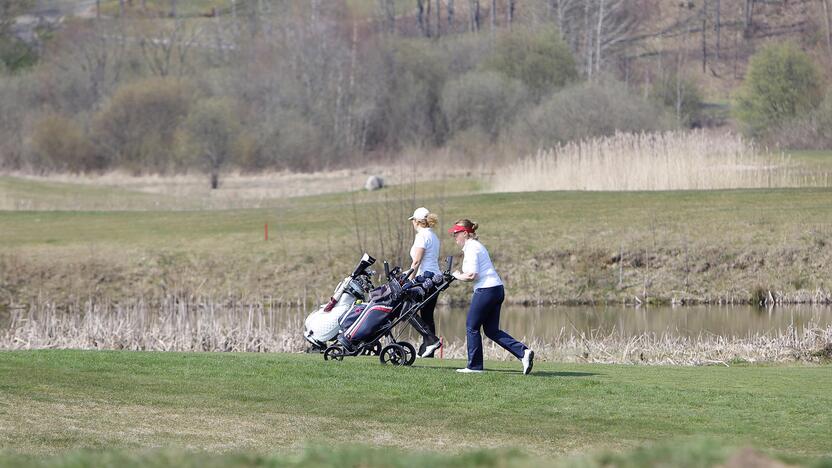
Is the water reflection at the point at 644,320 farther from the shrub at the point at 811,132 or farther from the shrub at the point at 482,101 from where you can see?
the shrub at the point at 482,101

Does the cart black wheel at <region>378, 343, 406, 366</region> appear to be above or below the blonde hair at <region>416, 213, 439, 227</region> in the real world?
below

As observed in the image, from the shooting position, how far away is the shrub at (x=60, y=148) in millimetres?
71650

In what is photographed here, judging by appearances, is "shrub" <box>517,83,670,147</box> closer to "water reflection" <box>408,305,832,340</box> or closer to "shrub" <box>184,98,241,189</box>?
"shrub" <box>184,98,241,189</box>

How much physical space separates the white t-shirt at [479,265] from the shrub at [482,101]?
59472mm

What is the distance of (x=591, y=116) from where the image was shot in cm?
6375

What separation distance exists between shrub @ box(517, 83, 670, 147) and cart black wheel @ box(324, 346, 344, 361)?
1803 inches

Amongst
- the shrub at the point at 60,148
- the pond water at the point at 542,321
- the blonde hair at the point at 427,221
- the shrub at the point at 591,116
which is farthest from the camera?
the shrub at the point at 60,148

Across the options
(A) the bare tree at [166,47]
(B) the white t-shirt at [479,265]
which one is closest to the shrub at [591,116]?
(A) the bare tree at [166,47]

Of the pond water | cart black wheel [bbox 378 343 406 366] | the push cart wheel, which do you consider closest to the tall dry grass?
the pond water

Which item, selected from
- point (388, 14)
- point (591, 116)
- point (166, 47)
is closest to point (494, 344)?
point (591, 116)

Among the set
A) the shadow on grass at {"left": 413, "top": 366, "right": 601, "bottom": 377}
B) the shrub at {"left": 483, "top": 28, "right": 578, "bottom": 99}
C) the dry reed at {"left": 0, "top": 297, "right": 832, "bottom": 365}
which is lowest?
the dry reed at {"left": 0, "top": 297, "right": 832, "bottom": 365}

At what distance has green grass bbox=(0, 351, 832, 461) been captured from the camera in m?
11.3

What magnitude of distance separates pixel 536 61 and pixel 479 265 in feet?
213

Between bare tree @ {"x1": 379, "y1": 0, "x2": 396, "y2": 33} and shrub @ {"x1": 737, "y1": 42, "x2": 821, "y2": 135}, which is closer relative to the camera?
shrub @ {"x1": 737, "y1": 42, "x2": 821, "y2": 135}
